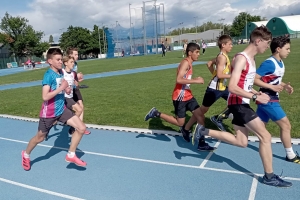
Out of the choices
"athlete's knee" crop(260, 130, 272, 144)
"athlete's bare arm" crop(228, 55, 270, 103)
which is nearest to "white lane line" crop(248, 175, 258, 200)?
"athlete's knee" crop(260, 130, 272, 144)

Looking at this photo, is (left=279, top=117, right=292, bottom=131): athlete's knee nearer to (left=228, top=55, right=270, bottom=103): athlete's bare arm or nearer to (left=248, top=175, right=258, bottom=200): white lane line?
(left=248, top=175, right=258, bottom=200): white lane line

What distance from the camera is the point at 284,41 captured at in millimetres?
4270

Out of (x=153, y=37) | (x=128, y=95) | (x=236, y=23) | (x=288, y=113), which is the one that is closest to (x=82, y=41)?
(x=153, y=37)

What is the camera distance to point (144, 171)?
473cm

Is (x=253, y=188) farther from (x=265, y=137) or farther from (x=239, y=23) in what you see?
(x=239, y=23)

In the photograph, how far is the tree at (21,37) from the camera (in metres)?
68.1

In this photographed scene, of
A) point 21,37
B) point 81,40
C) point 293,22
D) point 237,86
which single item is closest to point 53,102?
point 237,86

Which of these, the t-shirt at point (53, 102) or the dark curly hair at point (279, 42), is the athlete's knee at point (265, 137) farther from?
the t-shirt at point (53, 102)

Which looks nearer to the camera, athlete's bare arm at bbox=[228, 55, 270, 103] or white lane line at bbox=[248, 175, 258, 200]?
athlete's bare arm at bbox=[228, 55, 270, 103]

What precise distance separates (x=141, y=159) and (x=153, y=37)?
50.1 m

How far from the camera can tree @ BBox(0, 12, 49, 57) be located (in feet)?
224

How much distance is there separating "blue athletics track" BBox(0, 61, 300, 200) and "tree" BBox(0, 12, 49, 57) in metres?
68.2

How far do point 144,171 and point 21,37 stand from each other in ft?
236

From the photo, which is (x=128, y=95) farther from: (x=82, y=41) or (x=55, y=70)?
(x=82, y=41)
